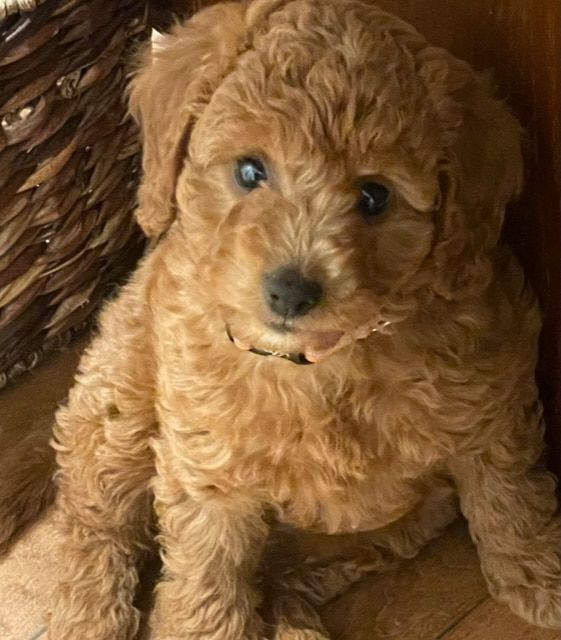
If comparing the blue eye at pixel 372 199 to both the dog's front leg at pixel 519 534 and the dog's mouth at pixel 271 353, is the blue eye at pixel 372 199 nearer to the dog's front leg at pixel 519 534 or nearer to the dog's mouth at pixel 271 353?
the dog's mouth at pixel 271 353

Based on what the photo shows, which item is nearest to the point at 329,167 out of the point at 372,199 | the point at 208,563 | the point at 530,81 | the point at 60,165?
the point at 372,199

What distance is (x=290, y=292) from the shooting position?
4.30 ft

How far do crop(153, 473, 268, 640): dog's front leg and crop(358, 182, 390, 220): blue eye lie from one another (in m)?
0.56

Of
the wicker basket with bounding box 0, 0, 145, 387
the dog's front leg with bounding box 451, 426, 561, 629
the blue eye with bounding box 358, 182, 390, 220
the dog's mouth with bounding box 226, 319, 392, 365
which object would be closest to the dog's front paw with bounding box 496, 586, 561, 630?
the dog's front leg with bounding box 451, 426, 561, 629

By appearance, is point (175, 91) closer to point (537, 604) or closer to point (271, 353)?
point (271, 353)

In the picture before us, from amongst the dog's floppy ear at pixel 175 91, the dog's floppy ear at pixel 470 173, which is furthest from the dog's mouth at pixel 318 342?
the dog's floppy ear at pixel 175 91

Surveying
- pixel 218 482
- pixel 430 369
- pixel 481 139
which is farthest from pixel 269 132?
pixel 218 482

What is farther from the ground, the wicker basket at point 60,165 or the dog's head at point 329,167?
the dog's head at point 329,167

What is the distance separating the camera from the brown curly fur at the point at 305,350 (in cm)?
136

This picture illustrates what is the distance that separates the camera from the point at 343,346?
153cm

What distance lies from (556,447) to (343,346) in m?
0.60

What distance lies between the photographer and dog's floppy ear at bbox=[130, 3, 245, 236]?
146cm

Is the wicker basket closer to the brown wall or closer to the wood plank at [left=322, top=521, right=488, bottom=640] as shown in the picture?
the brown wall

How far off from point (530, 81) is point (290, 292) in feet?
1.79
